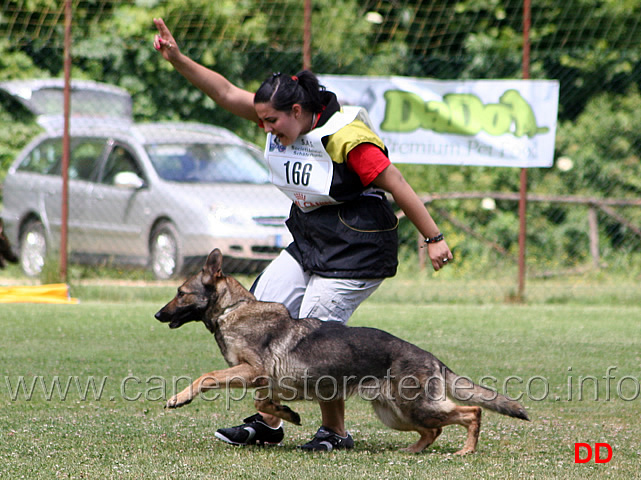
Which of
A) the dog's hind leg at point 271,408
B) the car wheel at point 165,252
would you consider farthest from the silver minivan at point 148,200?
the dog's hind leg at point 271,408

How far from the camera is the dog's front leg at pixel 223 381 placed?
3.98 metres

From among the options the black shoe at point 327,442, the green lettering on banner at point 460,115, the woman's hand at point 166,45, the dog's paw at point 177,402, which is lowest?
the black shoe at point 327,442

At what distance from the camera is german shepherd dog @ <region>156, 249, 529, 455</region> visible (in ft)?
13.6

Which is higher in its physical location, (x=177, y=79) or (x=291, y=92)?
(x=177, y=79)

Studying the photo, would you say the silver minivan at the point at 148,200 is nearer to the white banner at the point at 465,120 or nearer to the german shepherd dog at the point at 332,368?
the white banner at the point at 465,120

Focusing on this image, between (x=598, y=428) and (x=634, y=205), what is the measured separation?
909cm

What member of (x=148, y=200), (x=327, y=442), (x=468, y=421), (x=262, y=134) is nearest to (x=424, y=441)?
(x=468, y=421)

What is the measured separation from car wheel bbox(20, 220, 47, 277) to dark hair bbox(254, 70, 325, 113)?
24.4 ft

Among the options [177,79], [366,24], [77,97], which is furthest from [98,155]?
[366,24]

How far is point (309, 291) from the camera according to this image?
4.33 metres

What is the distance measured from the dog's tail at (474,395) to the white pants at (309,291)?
0.55 m

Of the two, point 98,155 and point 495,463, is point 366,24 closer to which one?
point 98,155

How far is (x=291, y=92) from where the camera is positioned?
4086 millimetres

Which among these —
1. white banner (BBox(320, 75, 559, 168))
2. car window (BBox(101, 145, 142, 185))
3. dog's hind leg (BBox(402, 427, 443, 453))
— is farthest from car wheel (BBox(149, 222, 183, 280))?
dog's hind leg (BBox(402, 427, 443, 453))
